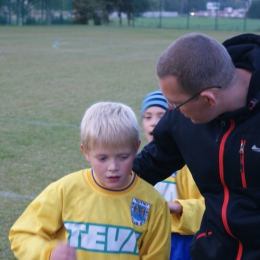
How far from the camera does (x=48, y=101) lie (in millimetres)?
10750

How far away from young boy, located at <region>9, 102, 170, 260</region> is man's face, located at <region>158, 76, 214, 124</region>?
0.42 m

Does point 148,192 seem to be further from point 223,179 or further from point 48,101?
point 48,101

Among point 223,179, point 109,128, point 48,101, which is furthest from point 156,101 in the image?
point 48,101

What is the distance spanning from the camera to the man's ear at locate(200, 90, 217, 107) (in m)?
2.29

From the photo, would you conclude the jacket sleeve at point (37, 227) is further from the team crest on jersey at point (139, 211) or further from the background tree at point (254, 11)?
the background tree at point (254, 11)

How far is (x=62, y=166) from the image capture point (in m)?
6.58

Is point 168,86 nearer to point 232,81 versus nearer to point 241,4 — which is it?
point 232,81

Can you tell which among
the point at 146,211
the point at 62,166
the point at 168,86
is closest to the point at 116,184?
the point at 146,211

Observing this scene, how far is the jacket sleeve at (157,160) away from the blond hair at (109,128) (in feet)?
0.62

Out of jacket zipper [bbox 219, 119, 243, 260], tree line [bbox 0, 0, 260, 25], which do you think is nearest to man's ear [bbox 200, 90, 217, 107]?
jacket zipper [bbox 219, 119, 243, 260]

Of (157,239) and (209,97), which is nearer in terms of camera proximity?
(209,97)

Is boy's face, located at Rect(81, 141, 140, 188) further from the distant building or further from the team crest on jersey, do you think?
the distant building

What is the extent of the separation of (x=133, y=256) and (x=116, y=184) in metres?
0.36

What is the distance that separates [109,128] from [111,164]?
0.18m
